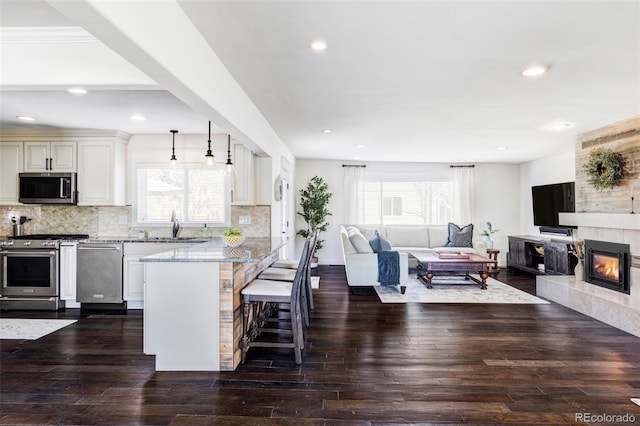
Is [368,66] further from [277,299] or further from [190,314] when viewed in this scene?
[190,314]

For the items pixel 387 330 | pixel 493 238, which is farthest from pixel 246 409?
pixel 493 238

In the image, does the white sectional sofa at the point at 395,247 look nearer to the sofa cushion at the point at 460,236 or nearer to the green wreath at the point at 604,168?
the sofa cushion at the point at 460,236

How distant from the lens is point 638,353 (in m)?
3.01

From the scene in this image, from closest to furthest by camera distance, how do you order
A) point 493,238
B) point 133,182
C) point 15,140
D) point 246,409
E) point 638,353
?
point 246,409 → point 638,353 → point 15,140 → point 133,182 → point 493,238

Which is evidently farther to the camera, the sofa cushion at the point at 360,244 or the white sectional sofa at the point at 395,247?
the sofa cushion at the point at 360,244

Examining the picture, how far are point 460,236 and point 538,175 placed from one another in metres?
2.14

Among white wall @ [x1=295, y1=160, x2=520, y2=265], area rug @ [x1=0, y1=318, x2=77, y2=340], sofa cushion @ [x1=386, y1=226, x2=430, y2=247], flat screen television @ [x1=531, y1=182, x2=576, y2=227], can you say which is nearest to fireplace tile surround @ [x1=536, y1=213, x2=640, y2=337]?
flat screen television @ [x1=531, y1=182, x2=576, y2=227]

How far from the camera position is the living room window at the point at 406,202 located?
7871mm

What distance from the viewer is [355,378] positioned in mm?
2574

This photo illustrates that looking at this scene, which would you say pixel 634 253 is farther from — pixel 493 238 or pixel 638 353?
pixel 493 238

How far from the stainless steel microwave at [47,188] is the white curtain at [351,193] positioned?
498 cm

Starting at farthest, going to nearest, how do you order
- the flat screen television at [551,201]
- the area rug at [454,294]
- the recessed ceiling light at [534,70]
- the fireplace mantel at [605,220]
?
1. the flat screen television at [551,201]
2. the area rug at [454,294]
3. the fireplace mantel at [605,220]
4. the recessed ceiling light at [534,70]

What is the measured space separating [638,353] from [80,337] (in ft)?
17.0

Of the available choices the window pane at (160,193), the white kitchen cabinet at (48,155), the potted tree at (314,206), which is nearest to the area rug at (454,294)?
the potted tree at (314,206)
